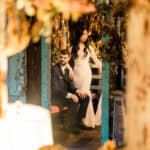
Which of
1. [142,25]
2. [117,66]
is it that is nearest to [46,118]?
[142,25]

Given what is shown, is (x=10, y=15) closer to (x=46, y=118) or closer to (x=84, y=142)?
(x=46, y=118)

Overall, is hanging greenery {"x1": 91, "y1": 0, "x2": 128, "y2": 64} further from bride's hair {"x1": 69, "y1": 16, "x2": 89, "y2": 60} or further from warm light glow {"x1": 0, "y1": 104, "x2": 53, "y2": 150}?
warm light glow {"x1": 0, "y1": 104, "x2": 53, "y2": 150}

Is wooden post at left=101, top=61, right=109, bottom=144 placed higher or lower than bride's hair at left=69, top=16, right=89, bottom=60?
lower

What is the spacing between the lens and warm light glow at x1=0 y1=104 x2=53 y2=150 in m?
0.99

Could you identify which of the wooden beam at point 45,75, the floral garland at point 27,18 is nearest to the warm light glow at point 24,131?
the floral garland at point 27,18

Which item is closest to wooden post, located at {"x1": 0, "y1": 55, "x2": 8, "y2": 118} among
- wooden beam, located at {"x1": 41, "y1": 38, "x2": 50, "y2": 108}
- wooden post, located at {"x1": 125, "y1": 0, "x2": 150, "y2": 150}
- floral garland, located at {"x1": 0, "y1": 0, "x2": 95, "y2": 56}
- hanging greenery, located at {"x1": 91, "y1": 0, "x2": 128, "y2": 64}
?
floral garland, located at {"x1": 0, "y1": 0, "x2": 95, "y2": 56}

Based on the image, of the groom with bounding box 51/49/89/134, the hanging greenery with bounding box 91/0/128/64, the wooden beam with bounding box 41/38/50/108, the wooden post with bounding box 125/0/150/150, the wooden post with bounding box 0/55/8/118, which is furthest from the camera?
the wooden beam with bounding box 41/38/50/108

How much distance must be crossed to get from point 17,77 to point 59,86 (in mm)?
416

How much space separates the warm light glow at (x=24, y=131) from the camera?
3.26 ft

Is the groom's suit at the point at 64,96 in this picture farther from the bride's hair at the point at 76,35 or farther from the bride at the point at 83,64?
the bride's hair at the point at 76,35

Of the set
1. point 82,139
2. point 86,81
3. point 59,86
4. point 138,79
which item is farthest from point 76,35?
point 138,79

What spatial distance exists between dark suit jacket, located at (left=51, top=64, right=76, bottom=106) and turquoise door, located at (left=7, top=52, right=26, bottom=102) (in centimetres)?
30

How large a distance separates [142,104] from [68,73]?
2853 millimetres

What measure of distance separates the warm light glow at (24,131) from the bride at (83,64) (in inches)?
99.2
